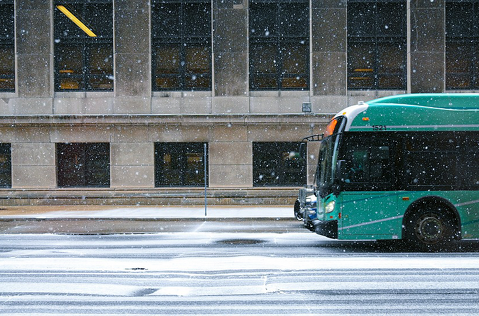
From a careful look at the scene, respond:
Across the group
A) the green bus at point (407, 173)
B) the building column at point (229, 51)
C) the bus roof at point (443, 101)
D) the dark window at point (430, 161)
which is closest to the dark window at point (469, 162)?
the green bus at point (407, 173)

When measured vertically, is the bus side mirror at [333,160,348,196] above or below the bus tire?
above

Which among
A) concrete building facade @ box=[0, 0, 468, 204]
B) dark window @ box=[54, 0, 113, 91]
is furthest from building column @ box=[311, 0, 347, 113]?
dark window @ box=[54, 0, 113, 91]

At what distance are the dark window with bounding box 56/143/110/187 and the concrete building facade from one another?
356 mm

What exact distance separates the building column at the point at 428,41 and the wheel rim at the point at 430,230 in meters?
14.1

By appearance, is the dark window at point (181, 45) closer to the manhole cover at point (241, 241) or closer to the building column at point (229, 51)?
the building column at point (229, 51)

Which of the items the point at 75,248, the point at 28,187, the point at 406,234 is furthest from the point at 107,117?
the point at 406,234

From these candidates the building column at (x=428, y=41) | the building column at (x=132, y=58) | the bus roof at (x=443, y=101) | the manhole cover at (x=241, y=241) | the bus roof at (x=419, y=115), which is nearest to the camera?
the bus roof at (x=419, y=115)

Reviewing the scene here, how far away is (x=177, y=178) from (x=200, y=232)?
934 cm

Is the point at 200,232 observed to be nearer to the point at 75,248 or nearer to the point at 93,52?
the point at 75,248

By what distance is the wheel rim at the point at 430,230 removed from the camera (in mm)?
10844

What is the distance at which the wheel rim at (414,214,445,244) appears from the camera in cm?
1084

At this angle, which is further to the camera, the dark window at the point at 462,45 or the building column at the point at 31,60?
the dark window at the point at 462,45

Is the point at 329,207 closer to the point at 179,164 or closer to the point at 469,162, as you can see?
the point at 469,162

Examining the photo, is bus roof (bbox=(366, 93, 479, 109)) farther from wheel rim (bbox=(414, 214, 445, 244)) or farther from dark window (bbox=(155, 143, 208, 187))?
dark window (bbox=(155, 143, 208, 187))
